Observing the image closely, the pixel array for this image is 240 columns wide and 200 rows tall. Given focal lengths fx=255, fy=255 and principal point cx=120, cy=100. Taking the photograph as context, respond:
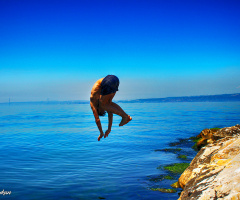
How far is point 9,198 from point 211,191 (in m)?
14.4

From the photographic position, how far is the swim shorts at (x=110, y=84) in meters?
5.73

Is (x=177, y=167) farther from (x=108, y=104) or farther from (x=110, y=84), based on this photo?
(x=110, y=84)

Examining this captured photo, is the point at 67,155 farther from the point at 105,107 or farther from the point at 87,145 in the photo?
the point at 105,107

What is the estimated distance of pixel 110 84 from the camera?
5.76m

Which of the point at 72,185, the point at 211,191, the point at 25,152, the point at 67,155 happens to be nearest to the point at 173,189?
the point at 72,185

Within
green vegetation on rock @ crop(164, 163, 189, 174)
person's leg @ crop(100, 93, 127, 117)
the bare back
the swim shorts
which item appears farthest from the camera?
green vegetation on rock @ crop(164, 163, 189, 174)

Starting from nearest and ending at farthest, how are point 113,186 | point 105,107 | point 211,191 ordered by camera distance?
1. point 211,191
2. point 105,107
3. point 113,186

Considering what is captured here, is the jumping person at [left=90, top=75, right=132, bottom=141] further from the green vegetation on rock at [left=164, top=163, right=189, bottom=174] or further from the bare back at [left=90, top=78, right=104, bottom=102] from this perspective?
the green vegetation on rock at [left=164, top=163, right=189, bottom=174]

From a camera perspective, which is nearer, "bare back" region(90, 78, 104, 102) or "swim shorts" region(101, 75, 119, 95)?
"swim shorts" region(101, 75, 119, 95)

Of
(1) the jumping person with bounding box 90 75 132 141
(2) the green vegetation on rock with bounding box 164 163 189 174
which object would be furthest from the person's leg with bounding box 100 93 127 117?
(2) the green vegetation on rock with bounding box 164 163 189 174

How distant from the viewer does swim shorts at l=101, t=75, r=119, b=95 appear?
18.8 ft

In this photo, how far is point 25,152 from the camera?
33.4m

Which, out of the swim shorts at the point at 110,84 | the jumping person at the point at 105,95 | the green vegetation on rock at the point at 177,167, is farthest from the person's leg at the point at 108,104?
the green vegetation on rock at the point at 177,167

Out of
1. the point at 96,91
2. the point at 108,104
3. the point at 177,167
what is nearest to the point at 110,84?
the point at 96,91
